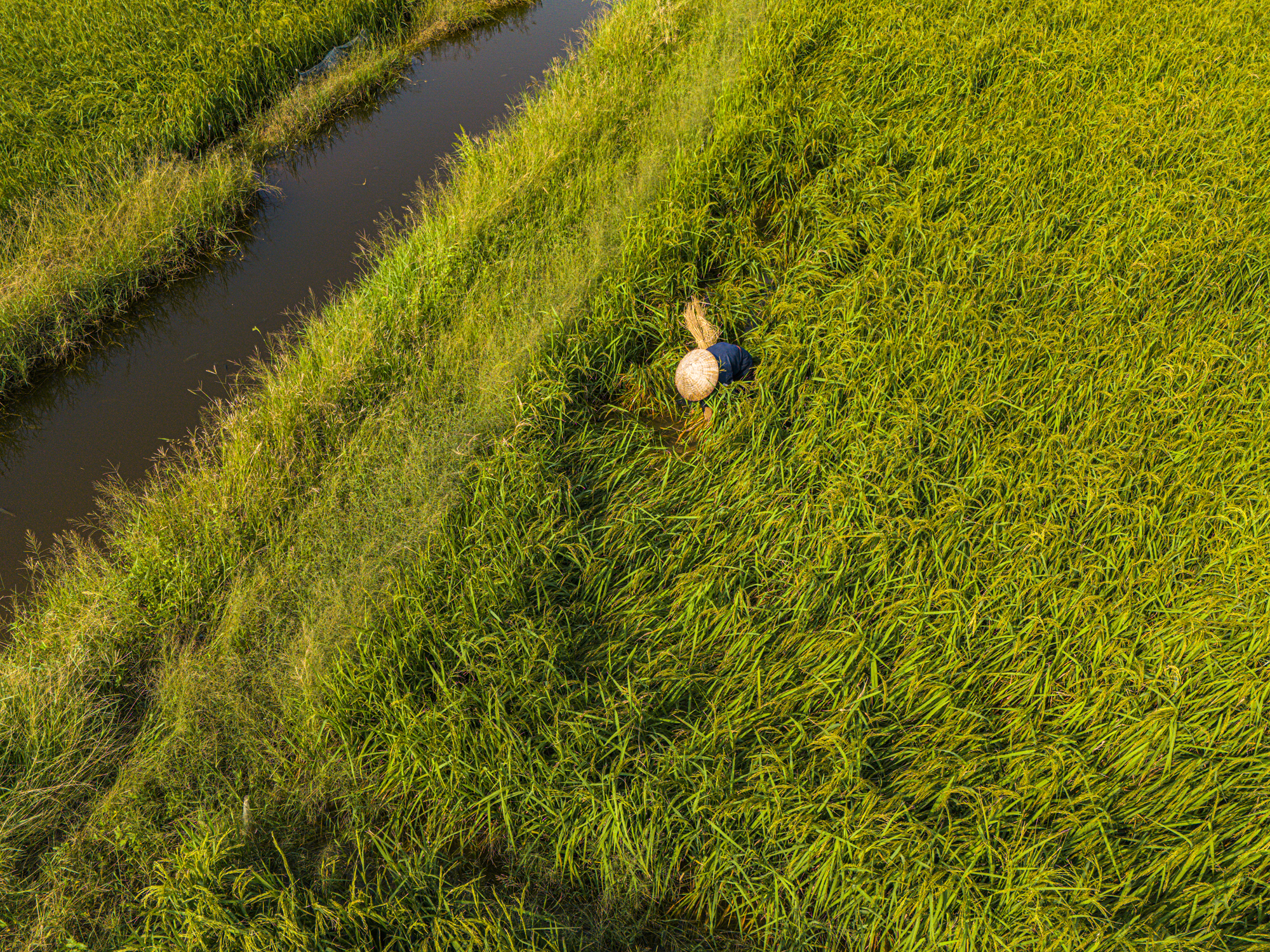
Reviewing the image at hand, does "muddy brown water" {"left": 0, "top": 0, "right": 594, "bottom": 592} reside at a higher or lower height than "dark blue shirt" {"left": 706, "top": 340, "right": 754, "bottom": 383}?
higher

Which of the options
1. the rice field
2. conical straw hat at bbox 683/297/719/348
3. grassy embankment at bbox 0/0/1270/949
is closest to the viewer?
grassy embankment at bbox 0/0/1270/949

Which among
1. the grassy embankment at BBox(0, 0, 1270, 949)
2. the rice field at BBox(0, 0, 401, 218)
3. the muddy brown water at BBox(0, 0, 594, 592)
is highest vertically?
the rice field at BBox(0, 0, 401, 218)

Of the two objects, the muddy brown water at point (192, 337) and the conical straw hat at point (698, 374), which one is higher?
the muddy brown water at point (192, 337)

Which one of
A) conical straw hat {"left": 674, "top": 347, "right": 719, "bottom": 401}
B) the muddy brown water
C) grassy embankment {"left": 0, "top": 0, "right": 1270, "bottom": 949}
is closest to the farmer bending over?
conical straw hat {"left": 674, "top": 347, "right": 719, "bottom": 401}

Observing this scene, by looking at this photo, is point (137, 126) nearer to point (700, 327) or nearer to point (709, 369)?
point (700, 327)

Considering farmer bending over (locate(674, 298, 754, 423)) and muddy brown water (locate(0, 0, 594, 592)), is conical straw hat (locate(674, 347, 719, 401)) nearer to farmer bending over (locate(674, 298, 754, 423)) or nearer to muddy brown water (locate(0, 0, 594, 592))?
farmer bending over (locate(674, 298, 754, 423))

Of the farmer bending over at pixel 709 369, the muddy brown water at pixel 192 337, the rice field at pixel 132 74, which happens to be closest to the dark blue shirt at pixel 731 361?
the farmer bending over at pixel 709 369

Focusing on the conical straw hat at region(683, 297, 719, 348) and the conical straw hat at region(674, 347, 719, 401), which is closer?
the conical straw hat at region(674, 347, 719, 401)

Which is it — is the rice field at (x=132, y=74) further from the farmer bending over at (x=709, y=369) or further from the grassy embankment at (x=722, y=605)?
the farmer bending over at (x=709, y=369)
